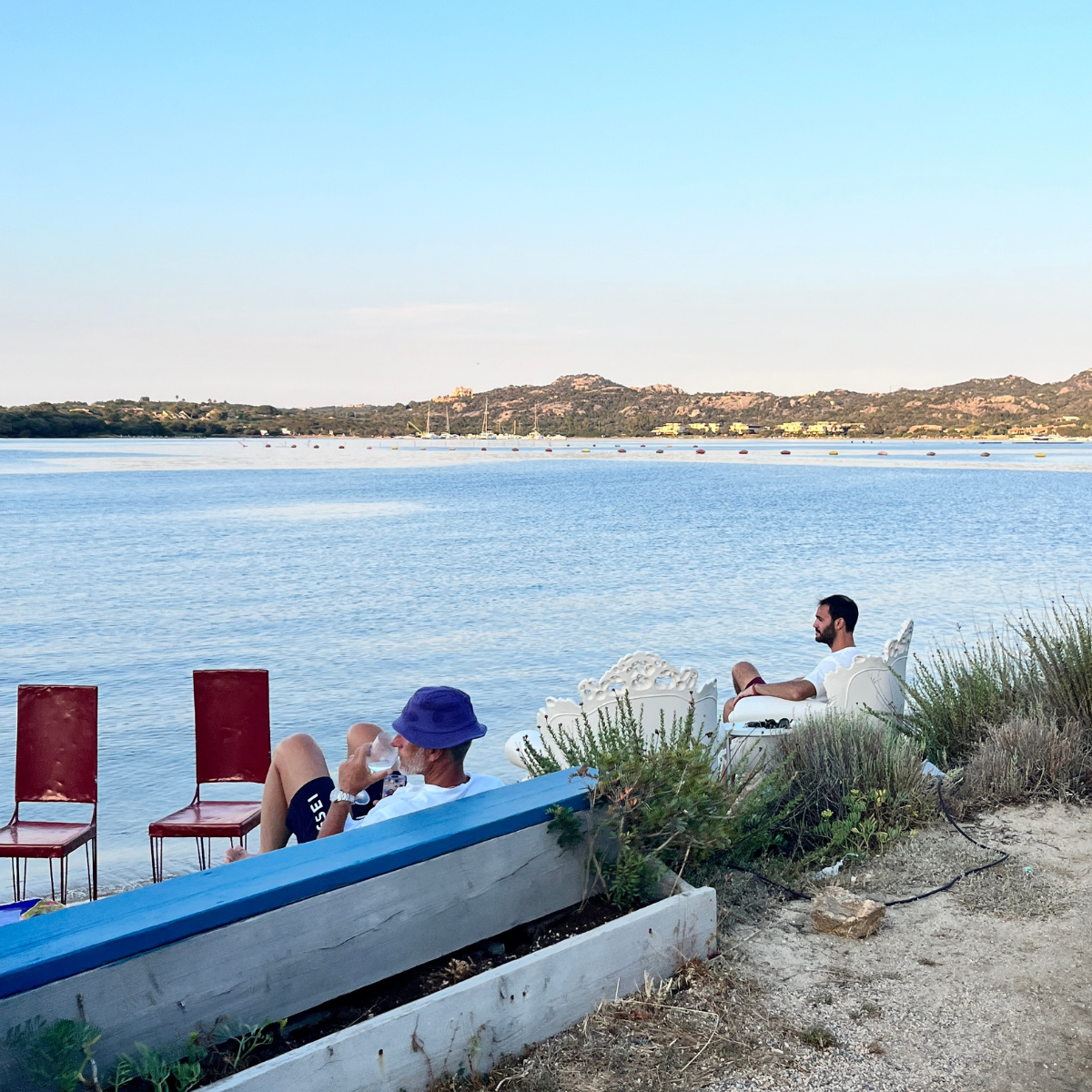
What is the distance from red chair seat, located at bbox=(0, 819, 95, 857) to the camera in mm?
4414

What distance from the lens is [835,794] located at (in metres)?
4.52

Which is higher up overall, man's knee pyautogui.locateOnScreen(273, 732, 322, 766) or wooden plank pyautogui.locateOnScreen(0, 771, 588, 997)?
wooden plank pyautogui.locateOnScreen(0, 771, 588, 997)

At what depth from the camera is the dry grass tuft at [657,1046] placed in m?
2.65

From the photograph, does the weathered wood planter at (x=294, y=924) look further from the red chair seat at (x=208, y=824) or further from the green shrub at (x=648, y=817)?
the red chair seat at (x=208, y=824)

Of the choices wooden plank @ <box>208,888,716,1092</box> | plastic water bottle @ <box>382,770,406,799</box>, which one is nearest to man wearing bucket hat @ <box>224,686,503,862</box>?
plastic water bottle @ <box>382,770,406,799</box>

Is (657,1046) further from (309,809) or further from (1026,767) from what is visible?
(1026,767)

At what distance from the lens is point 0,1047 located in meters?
2.06

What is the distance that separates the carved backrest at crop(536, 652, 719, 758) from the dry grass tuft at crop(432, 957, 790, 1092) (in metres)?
1.59

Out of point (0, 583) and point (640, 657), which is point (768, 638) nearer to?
point (640, 657)

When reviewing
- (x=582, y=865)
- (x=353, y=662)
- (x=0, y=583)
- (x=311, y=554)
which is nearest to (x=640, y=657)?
(x=582, y=865)

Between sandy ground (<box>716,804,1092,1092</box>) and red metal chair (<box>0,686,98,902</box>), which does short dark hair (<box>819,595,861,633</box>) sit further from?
red metal chair (<box>0,686,98,902</box>)

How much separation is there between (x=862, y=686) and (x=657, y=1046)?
312cm

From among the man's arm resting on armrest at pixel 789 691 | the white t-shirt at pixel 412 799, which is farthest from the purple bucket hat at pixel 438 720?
the man's arm resting on armrest at pixel 789 691

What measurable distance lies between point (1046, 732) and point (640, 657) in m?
1.95
